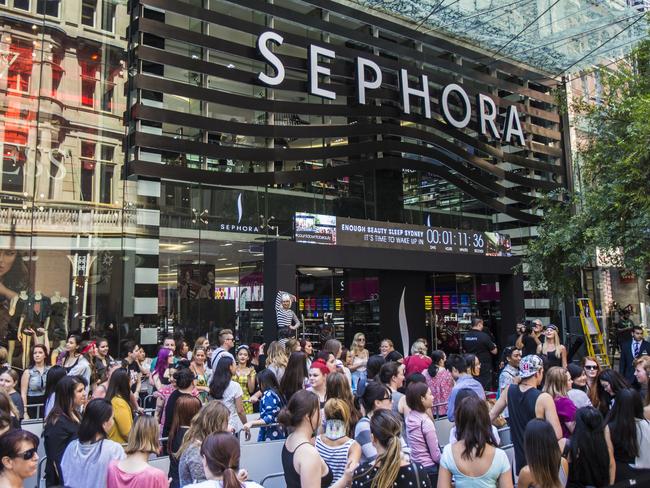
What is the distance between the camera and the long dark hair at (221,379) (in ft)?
19.9

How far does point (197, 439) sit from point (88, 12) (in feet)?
43.3

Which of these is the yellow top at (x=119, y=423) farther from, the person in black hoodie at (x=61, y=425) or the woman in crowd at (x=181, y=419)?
the woman in crowd at (x=181, y=419)

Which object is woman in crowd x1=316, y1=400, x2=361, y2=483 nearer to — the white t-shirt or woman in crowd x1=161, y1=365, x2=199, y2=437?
woman in crowd x1=161, y1=365, x2=199, y2=437

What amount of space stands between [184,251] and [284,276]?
321 cm

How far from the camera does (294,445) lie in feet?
13.0

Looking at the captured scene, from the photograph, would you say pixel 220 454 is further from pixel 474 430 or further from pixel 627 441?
pixel 627 441

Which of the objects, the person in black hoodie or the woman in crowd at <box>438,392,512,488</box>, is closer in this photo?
the woman in crowd at <box>438,392,512,488</box>

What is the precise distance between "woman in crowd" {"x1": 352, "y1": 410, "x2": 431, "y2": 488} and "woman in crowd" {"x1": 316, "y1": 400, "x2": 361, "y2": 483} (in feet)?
1.54

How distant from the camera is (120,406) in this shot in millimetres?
5371

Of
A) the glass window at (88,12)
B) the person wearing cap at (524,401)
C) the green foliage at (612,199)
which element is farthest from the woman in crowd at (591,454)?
the glass window at (88,12)

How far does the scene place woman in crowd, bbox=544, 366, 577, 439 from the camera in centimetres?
548

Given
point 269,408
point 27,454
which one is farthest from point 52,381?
point 27,454

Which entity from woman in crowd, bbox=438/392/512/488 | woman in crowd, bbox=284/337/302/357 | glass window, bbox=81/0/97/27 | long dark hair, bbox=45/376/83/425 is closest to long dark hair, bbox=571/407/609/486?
woman in crowd, bbox=438/392/512/488

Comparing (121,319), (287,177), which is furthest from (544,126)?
(121,319)
